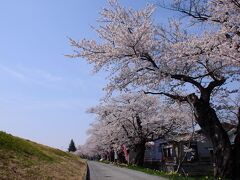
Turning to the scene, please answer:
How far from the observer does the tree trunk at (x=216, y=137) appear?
16.5 m

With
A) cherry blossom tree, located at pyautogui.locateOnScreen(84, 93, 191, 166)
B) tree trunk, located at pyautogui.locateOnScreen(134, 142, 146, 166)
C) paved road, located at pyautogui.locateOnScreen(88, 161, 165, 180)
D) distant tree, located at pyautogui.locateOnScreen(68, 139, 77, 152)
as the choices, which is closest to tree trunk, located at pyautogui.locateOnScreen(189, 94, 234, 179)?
paved road, located at pyautogui.locateOnScreen(88, 161, 165, 180)

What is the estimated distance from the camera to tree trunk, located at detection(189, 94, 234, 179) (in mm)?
16484

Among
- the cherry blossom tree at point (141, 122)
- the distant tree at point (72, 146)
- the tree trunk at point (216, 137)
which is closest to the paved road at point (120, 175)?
the tree trunk at point (216, 137)

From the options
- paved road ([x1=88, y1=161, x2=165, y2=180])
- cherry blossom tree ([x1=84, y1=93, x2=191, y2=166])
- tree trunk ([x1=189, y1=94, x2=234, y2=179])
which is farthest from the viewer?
cherry blossom tree ([x1=84, y1=93, x2=191, y2=166])

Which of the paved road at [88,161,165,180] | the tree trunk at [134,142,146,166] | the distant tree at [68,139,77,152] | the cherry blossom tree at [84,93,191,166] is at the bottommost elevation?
the paved road at [88,161,165,180]

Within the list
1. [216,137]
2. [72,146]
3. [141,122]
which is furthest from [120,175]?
[72,146]

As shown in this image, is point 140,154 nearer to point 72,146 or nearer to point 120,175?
point 120,175

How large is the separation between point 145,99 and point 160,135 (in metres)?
4.47

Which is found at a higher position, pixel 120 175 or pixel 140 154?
pixel 140 154

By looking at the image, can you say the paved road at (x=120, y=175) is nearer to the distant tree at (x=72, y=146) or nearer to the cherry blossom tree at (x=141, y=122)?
the cherry blossom tree at (x=141, y=122)

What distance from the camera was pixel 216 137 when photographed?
1709 cm

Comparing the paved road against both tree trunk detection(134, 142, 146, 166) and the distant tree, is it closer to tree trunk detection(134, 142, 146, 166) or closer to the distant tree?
tree trunk detection(134, 142, 146, 166)

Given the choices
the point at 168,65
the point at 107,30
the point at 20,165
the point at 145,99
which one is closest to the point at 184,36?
the point at 168,65

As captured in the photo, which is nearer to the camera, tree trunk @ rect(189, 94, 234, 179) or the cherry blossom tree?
tree trunk @ rect(189, 94, 234, 179)
